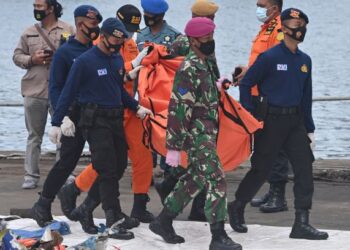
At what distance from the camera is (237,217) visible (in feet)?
31.9

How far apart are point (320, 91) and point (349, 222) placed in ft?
67.5

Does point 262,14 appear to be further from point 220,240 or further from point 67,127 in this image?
point 220,240

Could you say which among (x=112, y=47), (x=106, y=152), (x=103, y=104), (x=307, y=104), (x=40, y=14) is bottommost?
(x=106, y=152)

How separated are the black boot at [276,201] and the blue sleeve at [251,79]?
1255mm

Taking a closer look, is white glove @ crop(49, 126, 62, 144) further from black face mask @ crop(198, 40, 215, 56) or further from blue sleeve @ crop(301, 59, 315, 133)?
blue sleeve @ crop(301, 59, 315, 133)

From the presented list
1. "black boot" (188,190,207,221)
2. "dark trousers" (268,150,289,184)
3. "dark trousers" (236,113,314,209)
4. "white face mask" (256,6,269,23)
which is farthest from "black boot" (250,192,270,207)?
"white face mask" (256,6,269,23)

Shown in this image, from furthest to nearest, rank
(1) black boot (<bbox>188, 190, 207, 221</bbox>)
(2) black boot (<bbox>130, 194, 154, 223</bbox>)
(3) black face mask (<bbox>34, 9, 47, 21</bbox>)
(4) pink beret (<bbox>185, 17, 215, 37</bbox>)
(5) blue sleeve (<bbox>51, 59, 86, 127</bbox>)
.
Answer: (3) black face mask (<bbox>34, 9, 47, 21</bbox>) → (1) black boot (<bbox>188, 190, 207, 221</bbox>) → (2) black boot (<bbox>130, 194, 154, 223</bbox>) → (5) blue sleeve (<bbox>51, 59, 86, 127</bbox>) → (4) pink beret (<bbox>185, 17, 215, 37</bbox>)

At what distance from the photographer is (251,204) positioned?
1127 cm

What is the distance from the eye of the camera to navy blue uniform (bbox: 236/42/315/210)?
9.55 metres

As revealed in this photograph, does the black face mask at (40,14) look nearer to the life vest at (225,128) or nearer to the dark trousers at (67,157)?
the life vest at (225,128)

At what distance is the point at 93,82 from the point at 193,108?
2.97 ft

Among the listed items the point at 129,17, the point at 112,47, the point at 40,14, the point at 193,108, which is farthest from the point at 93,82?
the point at 40,14

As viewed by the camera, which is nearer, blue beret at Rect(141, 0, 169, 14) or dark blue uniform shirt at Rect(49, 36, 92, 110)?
dark blue uniform shirt at Rect(49, 36, 92, 110)

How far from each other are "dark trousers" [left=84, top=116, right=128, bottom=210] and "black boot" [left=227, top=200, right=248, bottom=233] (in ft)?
3.12
